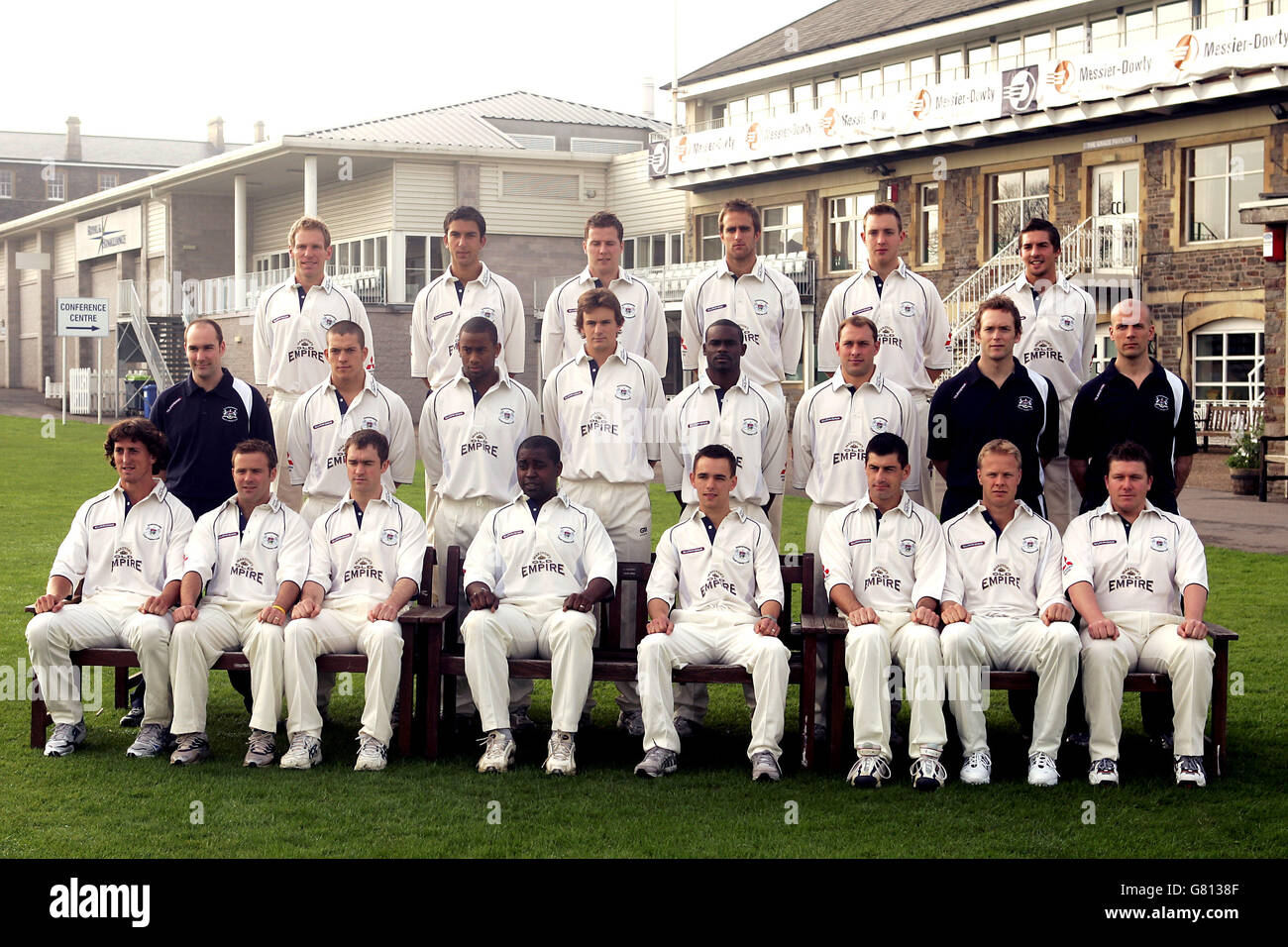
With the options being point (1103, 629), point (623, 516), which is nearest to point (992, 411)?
point (1103, 629)

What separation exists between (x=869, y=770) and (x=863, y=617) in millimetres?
714

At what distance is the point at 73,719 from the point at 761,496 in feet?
11.8

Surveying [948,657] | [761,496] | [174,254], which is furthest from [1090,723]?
[174,254]

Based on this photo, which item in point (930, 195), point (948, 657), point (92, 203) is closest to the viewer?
point (948, 657)

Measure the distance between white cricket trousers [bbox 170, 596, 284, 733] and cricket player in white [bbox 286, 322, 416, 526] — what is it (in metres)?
0.89

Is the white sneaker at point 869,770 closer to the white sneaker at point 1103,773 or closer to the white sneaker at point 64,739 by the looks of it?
the white sneaker at point 1103,773

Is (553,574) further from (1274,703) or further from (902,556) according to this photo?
(1274,703)

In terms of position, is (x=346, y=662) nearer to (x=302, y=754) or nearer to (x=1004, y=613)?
(x=302, y=754)

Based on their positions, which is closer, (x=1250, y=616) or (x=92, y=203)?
(x=1250, y=616)

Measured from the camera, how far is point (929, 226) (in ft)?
108

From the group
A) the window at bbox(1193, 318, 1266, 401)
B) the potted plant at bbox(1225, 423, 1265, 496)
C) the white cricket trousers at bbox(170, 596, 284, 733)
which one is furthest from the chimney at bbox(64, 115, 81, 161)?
the white cricket trousers at bbox(170, 596, 284, 733)

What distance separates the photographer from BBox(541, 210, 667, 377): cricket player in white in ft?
26.9

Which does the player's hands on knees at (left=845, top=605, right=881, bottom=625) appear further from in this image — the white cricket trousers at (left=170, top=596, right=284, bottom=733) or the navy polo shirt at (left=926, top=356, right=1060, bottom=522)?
the white cricket trousers at (left=170, top=596, right=284, bottom=733)

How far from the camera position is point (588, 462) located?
741 centimetres
